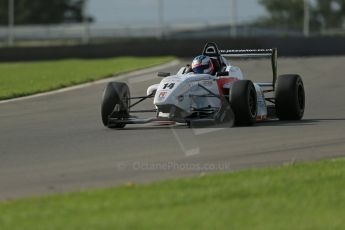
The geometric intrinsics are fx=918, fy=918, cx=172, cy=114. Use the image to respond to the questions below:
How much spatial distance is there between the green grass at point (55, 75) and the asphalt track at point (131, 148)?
5.64 m

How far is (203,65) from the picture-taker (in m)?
15.0

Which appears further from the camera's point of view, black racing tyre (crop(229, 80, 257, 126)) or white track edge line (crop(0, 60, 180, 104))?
white track edge line (crop(0, 60, 180, 104))

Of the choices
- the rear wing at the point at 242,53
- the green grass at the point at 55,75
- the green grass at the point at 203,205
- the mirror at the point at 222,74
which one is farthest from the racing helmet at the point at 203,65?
the green grass at the point at 55,75

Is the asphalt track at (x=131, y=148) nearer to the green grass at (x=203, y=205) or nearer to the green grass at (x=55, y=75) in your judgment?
the green grass at (x=203, y=205)

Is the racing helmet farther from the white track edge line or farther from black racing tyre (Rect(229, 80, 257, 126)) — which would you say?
the white track edge line

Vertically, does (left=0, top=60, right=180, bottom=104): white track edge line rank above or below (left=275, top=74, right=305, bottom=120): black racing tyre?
below

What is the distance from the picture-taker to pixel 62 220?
7.46 metres

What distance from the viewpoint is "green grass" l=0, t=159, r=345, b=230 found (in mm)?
7227

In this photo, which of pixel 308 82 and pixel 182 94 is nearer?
pixel 182 94

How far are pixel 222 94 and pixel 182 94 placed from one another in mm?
843

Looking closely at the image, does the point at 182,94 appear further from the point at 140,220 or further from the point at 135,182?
the point at 140,220

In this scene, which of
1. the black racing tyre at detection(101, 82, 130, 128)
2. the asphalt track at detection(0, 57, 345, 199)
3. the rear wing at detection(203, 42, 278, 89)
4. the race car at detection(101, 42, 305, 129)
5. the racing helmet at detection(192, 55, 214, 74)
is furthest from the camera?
the rear wing at detection(203, 42, 278, 89)

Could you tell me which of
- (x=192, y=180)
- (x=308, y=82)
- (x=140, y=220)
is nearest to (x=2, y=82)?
(x=308, y=82)

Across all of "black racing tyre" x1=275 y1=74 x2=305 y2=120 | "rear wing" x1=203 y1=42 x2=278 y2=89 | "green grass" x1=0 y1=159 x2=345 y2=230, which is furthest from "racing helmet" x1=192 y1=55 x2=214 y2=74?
"green grass" x1=0 y1=159 x2=345 y2=230
